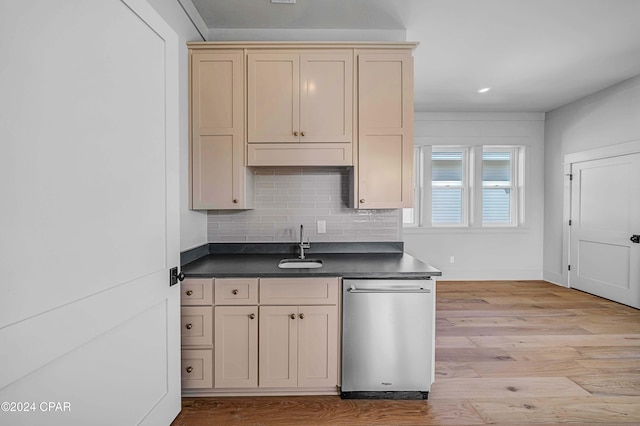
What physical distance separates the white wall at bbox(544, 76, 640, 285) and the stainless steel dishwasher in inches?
163

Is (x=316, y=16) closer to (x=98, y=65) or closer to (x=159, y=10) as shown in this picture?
(x=159, y=10)

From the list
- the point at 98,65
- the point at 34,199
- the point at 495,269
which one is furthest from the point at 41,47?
the point at 495,269

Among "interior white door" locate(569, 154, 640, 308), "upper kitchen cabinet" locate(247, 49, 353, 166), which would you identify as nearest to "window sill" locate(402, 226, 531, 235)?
"interior white door" locate(569, 154, 640, 308)

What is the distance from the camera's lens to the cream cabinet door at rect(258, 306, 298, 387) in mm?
2162

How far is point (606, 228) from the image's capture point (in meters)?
4.61

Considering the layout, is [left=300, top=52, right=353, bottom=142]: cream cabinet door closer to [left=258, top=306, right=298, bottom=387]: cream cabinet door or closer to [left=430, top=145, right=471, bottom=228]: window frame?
[left=258, top=306, right=298, bottom=387]: cream cabinet door

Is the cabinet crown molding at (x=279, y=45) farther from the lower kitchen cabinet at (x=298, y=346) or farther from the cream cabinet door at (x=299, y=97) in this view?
the lower kitchen cabinet at (x=298, y=346)

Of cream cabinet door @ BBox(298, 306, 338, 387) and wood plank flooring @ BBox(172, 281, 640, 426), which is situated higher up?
cream cabinet door @ BBox(298, 306, 338, 387)

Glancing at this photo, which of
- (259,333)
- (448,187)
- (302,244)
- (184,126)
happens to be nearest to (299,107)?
(184,126)

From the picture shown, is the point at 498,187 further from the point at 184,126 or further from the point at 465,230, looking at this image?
the point at 184,126

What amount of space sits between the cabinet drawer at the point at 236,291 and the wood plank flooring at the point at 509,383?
67cm

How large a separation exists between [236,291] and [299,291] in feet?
1.34

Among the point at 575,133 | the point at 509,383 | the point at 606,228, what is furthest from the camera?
the point at 575,133

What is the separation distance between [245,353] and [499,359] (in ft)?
7.11
